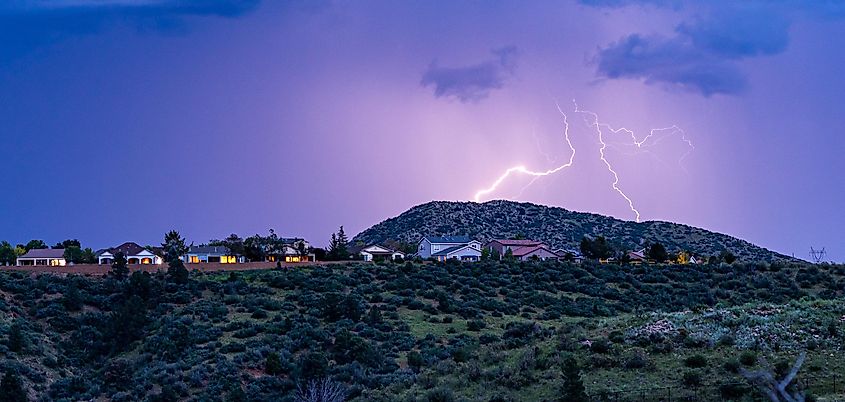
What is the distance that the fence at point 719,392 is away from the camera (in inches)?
1065

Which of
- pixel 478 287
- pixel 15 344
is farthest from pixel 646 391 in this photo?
pixel 478 287

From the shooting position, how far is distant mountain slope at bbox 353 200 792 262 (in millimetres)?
145750

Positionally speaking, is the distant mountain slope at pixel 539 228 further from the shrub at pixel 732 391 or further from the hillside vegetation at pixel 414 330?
the shrub at pixel 732 391

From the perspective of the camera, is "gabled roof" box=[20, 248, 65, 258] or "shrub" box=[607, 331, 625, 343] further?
"gabled roof" box=[20, 248, 65, 258]

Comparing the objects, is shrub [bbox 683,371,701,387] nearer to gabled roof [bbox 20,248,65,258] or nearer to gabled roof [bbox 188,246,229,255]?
gabled roof [bbox 188,246,229,255]

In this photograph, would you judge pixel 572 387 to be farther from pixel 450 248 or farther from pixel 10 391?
pixel 450 248

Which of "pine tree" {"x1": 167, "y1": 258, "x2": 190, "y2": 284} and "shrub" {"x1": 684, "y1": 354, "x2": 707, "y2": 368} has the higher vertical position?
"pine tree" {"x1": 167, "y1": 258, "x2": 190, "y2": 284}

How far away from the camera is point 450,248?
368 feet

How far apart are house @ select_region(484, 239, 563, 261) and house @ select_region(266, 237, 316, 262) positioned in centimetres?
2477

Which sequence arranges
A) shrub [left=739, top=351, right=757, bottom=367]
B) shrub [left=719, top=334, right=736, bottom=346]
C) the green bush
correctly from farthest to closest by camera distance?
shrub [left=719, top=334, right=736, bottom=346] < shrub [left=739, top=351, right=757, bottom=367] < the green bush

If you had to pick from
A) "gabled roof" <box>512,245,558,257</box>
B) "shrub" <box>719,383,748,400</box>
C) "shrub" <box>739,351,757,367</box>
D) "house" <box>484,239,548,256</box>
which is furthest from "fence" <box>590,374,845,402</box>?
"house" <box>484,239,548,256</box>

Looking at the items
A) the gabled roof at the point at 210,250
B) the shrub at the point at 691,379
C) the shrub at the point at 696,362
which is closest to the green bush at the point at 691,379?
the shrub at the point at 691,379

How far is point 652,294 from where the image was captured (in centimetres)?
7156

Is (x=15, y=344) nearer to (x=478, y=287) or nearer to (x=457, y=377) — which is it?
(x=457, y=377)
